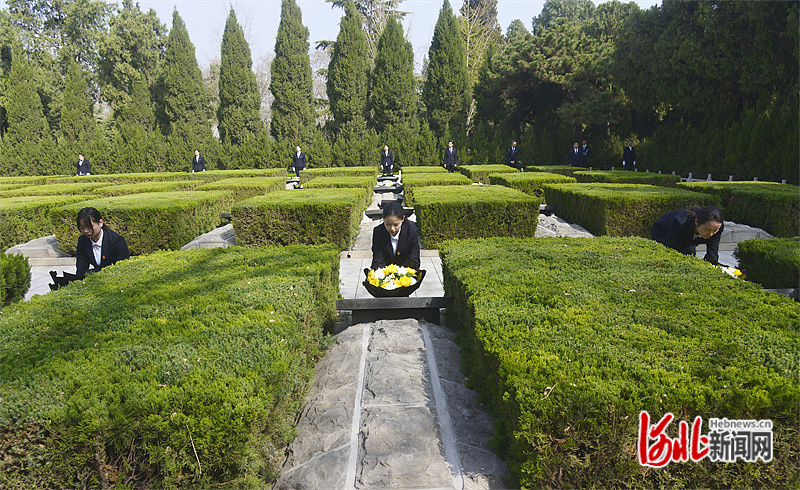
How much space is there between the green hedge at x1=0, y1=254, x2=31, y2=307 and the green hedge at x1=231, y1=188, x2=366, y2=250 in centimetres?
336


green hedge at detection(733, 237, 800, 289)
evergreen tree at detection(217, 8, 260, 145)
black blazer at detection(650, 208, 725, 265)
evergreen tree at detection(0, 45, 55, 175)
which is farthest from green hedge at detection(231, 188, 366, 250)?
evergreen tree at detection(0, 45, 55, 175)

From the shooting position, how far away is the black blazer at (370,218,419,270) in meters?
5.34

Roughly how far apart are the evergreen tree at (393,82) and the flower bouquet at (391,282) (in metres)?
26.6

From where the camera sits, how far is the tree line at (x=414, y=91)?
56.6ft

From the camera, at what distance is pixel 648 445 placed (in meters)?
1.99

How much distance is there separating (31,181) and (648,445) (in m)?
26.2

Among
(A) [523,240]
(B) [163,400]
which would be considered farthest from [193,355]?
(A) [523,240]

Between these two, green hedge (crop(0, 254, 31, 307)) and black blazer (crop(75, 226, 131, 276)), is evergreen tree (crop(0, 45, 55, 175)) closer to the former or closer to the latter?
green hedge (crop(0, 254, 31, 307))

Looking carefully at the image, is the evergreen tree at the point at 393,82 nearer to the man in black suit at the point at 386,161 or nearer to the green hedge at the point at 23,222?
the man in black suit at the point at 386,161

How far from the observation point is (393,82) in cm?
3056

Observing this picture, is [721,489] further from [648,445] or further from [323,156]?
[323,156]

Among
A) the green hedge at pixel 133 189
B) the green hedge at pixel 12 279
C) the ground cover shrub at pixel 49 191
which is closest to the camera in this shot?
the green hedge at pixel 12 279

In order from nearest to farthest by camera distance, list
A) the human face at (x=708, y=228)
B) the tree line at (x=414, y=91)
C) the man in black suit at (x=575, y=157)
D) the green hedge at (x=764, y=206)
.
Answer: the human face at (x=708, y=228) < the green hedge at (x=764, y=206) < the tree line at (x=414, y=91) < the man in black suit at (x=575, y=157)

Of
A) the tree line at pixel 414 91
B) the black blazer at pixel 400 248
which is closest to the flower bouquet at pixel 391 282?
the black blazer at pixel 400 248
